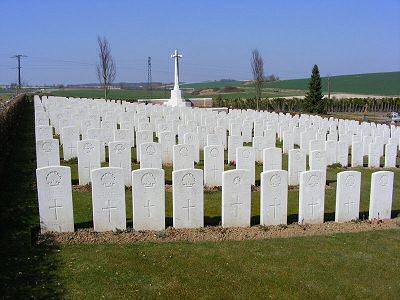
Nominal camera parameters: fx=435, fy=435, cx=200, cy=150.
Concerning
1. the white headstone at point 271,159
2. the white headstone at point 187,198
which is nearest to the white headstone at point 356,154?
the white headstone at point 271,159

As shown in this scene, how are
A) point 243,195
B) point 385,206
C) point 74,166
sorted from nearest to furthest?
point 243,195, point 385,206, point 74,166

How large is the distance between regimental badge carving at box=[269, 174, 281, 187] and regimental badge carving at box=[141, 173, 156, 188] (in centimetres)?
190

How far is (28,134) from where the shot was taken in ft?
58.9

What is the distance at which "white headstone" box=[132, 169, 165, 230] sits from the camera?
668cm

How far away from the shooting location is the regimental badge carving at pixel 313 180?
7258mm

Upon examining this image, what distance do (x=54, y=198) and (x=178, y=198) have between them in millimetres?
1888

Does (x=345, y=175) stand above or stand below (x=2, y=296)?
above

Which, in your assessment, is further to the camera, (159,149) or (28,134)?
(28,134)

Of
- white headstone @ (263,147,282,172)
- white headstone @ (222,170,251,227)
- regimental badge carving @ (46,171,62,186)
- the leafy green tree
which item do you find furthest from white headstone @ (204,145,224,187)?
the leafy green tree

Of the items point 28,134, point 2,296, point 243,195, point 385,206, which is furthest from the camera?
point 28,134

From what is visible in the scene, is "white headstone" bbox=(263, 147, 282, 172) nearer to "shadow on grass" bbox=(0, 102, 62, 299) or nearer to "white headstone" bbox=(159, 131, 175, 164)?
"white headstone" bbox=(159, 131, 175, 164)

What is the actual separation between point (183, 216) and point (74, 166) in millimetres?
5640

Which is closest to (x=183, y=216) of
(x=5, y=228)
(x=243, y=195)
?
(x=243, y=195)

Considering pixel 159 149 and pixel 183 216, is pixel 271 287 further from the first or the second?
pixel 159 149
